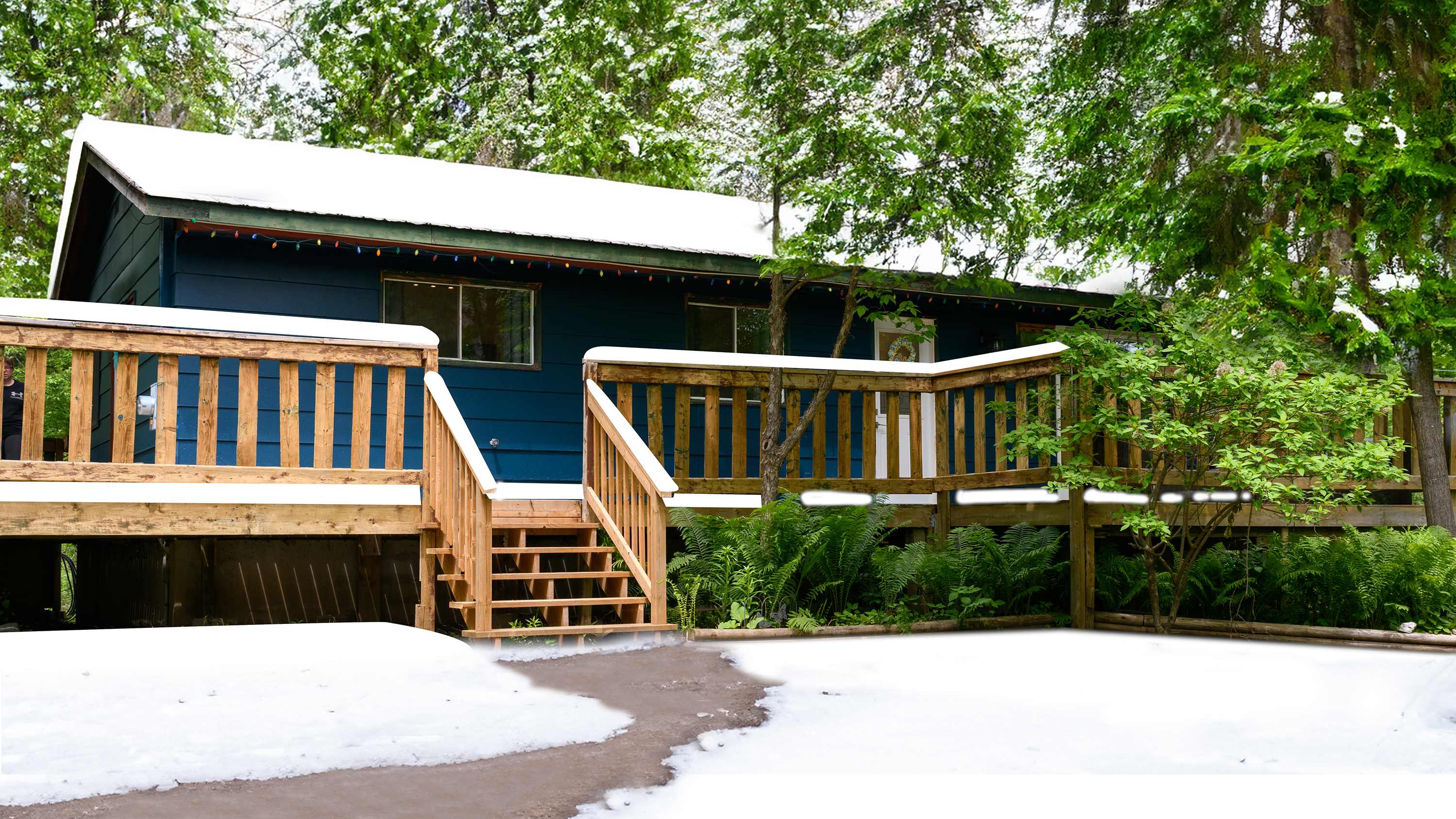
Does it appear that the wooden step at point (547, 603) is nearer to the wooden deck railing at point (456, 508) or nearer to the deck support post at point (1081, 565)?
the wooden deck railing at point (456, 508)

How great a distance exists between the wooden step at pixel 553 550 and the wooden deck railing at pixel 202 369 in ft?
2.74

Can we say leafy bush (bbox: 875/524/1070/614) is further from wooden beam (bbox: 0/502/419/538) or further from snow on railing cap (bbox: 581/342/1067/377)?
wooden beam (bbox: 0/502/419/538)

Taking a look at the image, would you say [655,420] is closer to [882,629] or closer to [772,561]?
[772,561]

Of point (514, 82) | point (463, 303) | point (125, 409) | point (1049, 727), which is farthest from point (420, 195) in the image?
point (514, 82)

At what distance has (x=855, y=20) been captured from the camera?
1055 cm

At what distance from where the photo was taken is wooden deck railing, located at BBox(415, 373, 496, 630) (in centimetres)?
628

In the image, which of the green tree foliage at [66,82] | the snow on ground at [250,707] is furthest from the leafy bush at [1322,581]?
the green tree foliage at [66,82]

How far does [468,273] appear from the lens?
10.4 m

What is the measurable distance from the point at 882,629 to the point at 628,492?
1727 mm

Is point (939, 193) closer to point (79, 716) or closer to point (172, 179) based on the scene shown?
point (172, 179)

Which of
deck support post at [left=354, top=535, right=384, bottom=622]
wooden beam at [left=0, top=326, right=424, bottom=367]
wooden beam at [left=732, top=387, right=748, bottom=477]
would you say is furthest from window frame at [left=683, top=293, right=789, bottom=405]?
wooden beam at [left=0, top=326, right=424, bottom=367]

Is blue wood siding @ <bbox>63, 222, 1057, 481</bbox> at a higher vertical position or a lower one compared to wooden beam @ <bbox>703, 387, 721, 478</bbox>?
higher

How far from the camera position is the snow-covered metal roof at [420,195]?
927 cm

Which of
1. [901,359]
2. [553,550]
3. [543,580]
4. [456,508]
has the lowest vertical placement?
[543,580]
